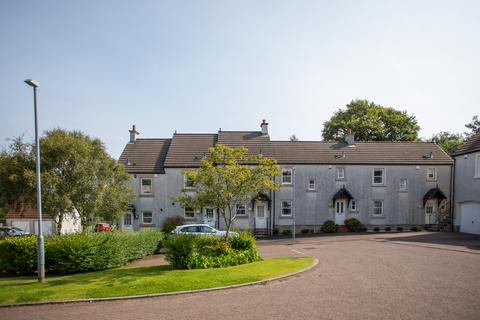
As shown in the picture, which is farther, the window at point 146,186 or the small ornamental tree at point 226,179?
the window at point 146,186

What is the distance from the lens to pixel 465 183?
2861 centimetres

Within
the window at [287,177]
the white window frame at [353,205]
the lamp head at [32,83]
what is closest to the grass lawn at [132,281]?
the lamp head at [32,83]

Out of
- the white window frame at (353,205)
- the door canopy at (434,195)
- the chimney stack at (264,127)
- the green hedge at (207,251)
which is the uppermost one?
the chimney stack at (264,127)

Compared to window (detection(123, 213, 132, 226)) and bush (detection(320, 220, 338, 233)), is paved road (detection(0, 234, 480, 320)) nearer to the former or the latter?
bush (detection(320, 220, 338, 233))

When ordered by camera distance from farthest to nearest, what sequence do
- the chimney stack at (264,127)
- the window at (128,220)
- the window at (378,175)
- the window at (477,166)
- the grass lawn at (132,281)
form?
1. the chimney stack at (264,127)
2. the window at (378,175)
3. the window at (128,220)
4. the window at (477,166)
5. the grass lawn at (132,281)

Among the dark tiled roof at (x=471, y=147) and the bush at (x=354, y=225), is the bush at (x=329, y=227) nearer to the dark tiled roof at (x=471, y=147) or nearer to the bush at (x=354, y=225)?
the bush at (x=354, y=225)

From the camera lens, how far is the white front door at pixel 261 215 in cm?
3062

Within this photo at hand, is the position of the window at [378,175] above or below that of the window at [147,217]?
above

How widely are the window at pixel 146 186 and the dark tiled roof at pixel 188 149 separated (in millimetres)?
2509

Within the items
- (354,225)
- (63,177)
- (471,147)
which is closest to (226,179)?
(63,177)

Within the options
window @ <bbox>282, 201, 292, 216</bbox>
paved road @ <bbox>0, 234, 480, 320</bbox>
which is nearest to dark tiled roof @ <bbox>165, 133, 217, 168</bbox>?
window @ <bbox>282, 201, 292, 216</bbox>

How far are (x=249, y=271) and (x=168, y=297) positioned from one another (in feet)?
12.9

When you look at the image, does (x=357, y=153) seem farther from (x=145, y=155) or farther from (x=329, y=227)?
(x=145, y=155)

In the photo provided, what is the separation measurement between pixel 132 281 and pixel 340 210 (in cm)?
2399
